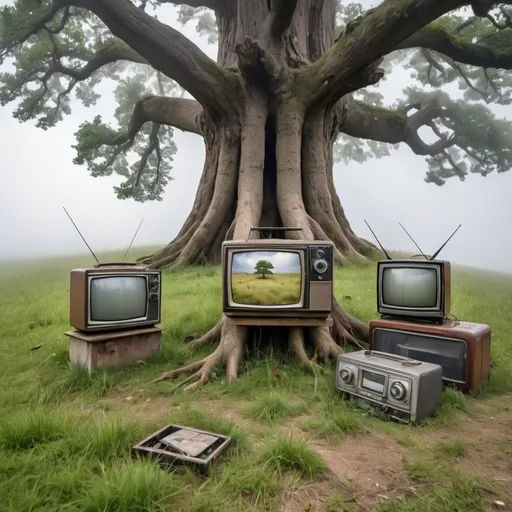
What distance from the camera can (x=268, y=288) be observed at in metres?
2.57

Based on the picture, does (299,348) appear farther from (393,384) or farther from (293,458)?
(293,458)

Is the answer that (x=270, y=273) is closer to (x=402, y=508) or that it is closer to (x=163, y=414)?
(x=163, y=414)

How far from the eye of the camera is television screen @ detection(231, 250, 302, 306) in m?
2.56

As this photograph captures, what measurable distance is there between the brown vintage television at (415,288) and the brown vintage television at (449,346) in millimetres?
84

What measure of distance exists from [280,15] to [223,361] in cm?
371

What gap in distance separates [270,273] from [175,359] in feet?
3.46

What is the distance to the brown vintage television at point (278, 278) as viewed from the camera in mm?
2525

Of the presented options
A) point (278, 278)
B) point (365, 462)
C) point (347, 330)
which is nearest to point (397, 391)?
point (365, 462)

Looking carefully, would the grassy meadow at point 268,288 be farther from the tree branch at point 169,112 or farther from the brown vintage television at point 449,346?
the tree branch at point 169,112

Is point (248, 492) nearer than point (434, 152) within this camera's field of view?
Yes

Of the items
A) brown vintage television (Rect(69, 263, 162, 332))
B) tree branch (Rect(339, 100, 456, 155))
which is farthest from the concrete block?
tree branch (Rect(339, 100, 456, 155))

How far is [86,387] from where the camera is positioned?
2.50m

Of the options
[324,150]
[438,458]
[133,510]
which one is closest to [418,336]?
[438,458]

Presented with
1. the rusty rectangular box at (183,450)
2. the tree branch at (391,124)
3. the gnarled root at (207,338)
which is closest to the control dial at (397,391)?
the rusty rectangular box at (183,450)
